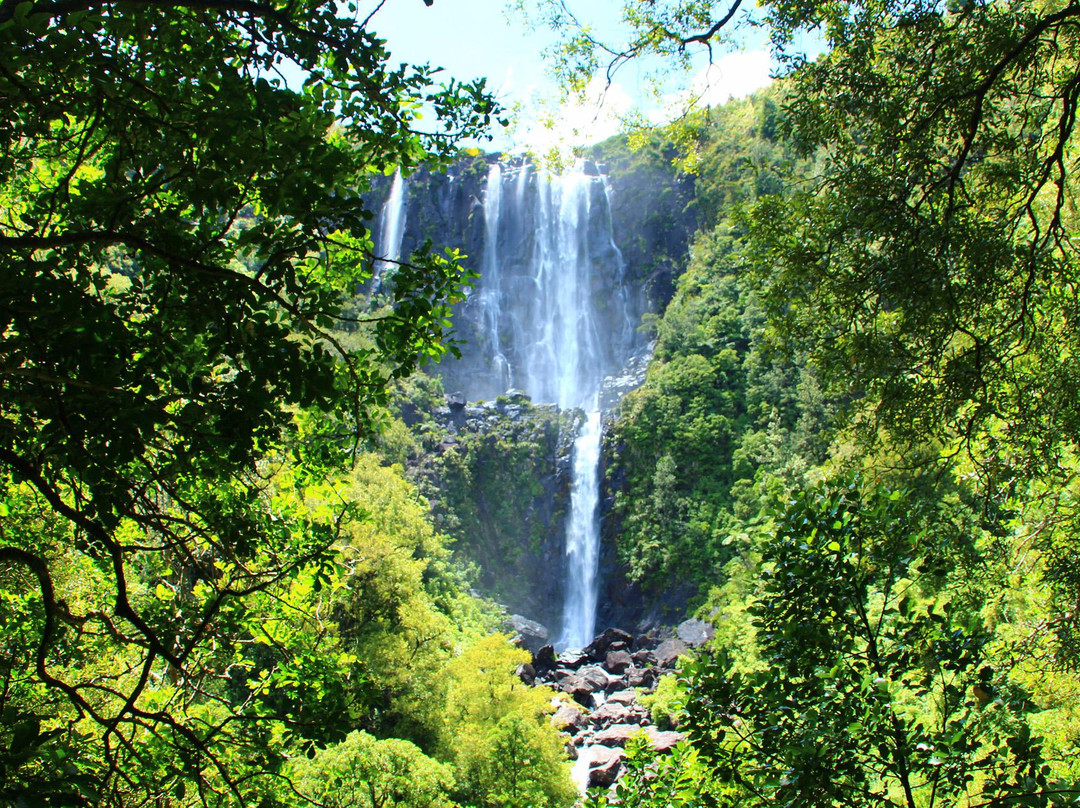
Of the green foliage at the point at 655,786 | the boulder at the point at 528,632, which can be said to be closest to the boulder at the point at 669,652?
the boulder at the point at 528,632

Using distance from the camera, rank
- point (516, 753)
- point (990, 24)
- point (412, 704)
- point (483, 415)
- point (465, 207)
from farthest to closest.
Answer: point (465, 207) < point (483, 415) < point (412, 704) < point (516, 753) < point (990, 24)

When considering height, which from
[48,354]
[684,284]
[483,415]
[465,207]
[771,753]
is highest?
[465,207]

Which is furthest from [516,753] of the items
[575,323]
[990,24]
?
[575,323]

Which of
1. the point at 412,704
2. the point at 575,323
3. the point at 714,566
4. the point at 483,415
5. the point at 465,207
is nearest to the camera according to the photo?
the point at 412,704

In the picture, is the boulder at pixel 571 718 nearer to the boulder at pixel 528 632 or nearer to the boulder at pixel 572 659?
the boulder at pixel 572 659

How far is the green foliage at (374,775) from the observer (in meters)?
9.49

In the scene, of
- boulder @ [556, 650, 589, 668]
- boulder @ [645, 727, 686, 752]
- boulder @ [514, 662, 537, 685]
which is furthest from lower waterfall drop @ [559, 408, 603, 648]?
boulder @ [645, 727, 686, 752]

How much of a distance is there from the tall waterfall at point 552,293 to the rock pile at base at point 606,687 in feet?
64.2

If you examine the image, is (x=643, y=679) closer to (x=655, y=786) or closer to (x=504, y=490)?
(x=504, y=490)

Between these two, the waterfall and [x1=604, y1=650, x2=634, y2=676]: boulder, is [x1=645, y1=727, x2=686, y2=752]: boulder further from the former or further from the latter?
the waterfall

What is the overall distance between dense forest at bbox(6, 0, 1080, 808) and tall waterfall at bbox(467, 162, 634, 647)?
35.9 m

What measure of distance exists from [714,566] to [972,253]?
24404 mm

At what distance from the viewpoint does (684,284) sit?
130 feet

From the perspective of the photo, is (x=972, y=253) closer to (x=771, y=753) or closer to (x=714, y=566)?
(x=771, y=753)
